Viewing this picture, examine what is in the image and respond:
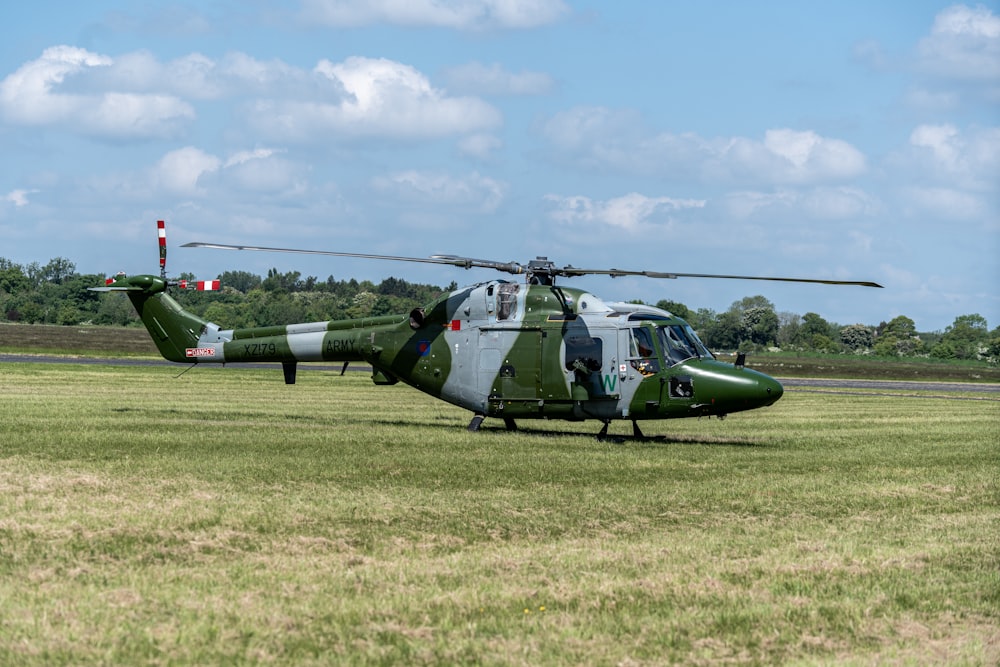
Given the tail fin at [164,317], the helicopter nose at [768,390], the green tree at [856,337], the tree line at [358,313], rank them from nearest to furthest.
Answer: the helicopter nose at [768,390] → the tail fin at [164,317] → the tree line at [358,313] → the green tree at [856,337]

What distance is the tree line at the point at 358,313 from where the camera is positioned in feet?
399

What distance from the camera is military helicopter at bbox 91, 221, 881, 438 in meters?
23.9

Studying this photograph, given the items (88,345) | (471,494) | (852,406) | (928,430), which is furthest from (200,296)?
(471,494)

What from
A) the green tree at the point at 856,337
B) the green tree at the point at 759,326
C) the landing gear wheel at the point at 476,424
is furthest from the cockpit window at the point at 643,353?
the green tree at the point at 856,337

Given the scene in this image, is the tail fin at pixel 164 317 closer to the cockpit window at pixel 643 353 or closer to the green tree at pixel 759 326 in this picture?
the cockpit window at pixel 643 353

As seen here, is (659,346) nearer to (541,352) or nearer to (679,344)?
(679,344)

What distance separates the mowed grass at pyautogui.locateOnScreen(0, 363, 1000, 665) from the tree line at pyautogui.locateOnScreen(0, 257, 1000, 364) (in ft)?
272

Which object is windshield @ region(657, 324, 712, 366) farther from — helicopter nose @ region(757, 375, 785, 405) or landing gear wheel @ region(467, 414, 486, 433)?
landing gear wheel @ region(467, 414, 486, 433)

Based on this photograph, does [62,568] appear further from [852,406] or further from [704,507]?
[852,406]

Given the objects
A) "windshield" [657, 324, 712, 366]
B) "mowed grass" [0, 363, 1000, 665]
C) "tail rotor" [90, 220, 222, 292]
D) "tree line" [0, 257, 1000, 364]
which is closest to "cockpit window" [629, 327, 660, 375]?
"windshield" [657, 324, 712, 366]

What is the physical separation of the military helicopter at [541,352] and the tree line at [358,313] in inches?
2965

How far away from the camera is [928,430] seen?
29484 millimetres

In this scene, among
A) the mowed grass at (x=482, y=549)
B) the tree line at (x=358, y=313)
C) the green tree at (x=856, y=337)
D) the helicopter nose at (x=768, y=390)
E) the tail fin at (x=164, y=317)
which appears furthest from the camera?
the green tree at (x=856, y=337)

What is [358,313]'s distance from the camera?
106375 millimetres
